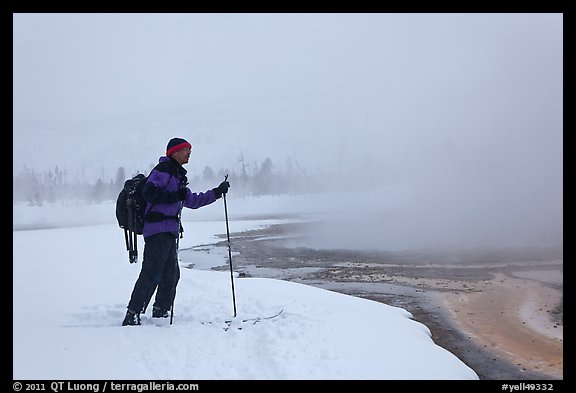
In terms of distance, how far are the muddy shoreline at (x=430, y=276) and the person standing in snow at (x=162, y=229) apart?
4.82 meters

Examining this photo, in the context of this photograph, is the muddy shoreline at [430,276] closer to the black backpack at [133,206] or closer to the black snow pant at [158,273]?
the black snow pant at [158,273]

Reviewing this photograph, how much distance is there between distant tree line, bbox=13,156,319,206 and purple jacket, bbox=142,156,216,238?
88640mm

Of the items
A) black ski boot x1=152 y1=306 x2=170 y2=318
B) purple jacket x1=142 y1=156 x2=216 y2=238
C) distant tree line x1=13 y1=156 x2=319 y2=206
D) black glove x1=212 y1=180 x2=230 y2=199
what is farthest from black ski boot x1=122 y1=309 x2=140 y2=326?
distant tree line x1=13 y1=156 x2=319 y2=206

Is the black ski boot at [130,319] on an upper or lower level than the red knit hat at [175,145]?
lower

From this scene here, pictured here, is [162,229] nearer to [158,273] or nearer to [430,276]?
[158,273]

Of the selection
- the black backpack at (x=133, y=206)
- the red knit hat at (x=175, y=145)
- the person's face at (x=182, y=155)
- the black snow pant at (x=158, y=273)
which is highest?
the red knit hat at (x=175, y=145)

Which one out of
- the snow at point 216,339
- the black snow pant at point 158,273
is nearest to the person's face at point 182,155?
the black snow pant at point 158,273

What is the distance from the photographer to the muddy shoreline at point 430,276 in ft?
24.6

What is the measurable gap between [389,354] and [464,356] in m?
2.73

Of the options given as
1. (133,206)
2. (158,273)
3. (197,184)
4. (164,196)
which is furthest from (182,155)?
(197,184)
